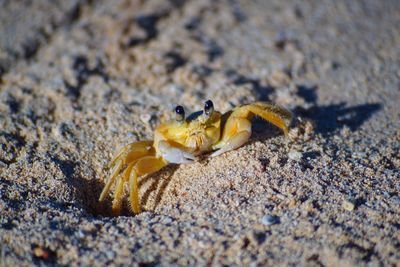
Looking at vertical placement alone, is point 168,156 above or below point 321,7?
below

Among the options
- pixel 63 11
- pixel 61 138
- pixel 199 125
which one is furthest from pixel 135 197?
pixel 63 11

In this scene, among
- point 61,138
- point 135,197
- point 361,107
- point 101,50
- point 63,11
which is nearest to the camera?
point 135,197

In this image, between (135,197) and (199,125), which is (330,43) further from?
(135,197)

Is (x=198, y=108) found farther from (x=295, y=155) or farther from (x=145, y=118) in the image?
(x=295, y=155)

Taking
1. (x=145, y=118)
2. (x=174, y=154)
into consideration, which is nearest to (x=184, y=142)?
(x=174, y=154)

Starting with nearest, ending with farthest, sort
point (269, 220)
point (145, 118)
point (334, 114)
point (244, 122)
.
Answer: point (269, 220)
point (244, 122)
point (145, 118)
point (334, 114)

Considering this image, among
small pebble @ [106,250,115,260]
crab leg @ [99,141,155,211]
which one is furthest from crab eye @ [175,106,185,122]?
small pebble @ [106,250,115,260]

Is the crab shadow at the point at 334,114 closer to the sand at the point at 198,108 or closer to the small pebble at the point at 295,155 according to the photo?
the sand at the point at 198,108
